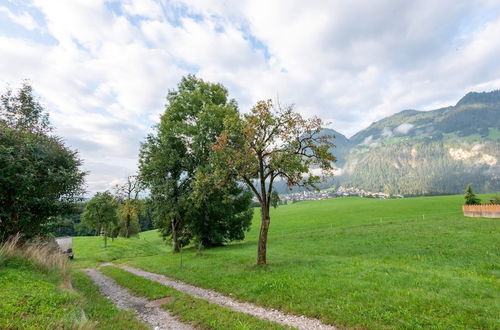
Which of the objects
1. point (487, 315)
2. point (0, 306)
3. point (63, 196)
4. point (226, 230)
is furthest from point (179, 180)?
point (487, 315)

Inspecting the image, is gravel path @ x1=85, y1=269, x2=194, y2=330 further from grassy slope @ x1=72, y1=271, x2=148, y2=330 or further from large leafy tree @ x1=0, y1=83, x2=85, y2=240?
large leafy tree @ x1=0, y1=83, x2=85, y2=240

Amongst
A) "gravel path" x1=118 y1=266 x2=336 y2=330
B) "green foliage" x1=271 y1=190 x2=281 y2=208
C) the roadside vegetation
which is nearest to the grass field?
"gravel path" x1=118 y1=266 x2=336 y2=330

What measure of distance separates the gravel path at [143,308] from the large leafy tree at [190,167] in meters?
14.4

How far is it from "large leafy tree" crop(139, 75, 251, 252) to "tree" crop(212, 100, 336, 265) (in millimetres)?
10275

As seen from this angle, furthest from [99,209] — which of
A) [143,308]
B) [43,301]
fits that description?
[43,301]

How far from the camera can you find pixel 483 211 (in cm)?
4159

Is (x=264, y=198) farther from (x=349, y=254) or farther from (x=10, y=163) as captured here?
(x=10, y=163)

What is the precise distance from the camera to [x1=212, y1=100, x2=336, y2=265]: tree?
19.5 meters

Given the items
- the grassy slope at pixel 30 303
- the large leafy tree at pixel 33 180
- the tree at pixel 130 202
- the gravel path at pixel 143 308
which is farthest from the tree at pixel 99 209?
the grassy slope at pixel 30 303

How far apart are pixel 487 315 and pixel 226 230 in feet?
113

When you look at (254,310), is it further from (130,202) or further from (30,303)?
(130,202)

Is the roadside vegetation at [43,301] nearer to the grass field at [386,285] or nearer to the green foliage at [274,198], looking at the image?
the grass field at [386,285]

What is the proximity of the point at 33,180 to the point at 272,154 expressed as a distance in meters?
15.8

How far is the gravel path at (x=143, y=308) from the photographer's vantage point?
10.5m
